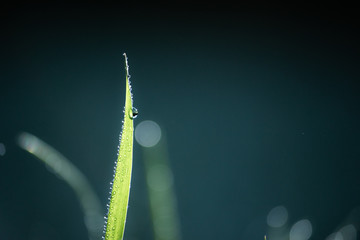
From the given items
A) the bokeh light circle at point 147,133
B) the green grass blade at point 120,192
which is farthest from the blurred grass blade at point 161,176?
the green grass blade at point 120,192

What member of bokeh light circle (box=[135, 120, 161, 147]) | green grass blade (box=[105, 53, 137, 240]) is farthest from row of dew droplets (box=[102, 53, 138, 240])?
bokeh light circle (box=[135, 120, 161, 147])

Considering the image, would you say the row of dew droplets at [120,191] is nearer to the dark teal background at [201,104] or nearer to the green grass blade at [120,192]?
the green grass blade at [120,192]

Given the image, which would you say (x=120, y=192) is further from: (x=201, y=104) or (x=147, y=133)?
(x=201, y=104)

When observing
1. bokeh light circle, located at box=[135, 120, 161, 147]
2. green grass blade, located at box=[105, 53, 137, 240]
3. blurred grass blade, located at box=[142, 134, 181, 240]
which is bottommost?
green grass blade, located at box=[105, 53, 137, 240]

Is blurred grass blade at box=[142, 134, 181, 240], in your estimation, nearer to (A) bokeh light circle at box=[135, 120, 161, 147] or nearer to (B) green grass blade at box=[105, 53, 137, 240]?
(A) bokeh light circle at box=[135, 120, 161, 147]

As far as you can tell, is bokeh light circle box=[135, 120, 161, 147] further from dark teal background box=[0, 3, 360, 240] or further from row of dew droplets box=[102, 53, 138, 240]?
row of dew droplets box=[102, 53, 138, 240]

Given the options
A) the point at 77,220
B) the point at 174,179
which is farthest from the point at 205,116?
the point at 77,220

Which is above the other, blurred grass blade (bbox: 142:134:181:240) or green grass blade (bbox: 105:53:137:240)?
blurred grass blade (bbox: 142:134:181:240)

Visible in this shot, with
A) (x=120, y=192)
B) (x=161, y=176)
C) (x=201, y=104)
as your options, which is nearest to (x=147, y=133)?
(x=161, y=176)

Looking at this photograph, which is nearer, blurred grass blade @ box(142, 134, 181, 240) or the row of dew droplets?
the row of dew droplets
